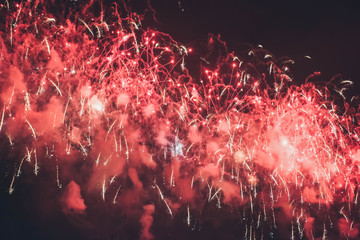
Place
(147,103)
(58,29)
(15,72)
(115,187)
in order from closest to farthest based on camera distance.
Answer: (58,29) < (15,72) < (147,103) < (115,187)

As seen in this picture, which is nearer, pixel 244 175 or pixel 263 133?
pixel 263 133

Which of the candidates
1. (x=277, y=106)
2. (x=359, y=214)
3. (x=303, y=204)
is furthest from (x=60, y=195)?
(x=359, y=214)

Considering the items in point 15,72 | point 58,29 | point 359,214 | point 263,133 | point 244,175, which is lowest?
point 359,214

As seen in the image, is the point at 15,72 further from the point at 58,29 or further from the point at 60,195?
the point at 60,195

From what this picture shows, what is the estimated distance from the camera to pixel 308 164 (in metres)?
9.22

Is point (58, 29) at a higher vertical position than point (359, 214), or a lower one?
higher

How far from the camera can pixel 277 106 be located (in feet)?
25.9

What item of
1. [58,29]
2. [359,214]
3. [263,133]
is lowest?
[359,214]

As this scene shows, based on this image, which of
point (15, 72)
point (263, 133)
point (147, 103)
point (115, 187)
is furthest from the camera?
point (115, 187)

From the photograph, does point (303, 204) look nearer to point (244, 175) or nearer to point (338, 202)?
point (338, 202)

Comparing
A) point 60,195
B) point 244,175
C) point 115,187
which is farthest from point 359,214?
point 60,195

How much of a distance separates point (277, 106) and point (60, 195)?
7.54 m

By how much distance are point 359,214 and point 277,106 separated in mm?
7618

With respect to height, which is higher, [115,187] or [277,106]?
[277,106]
